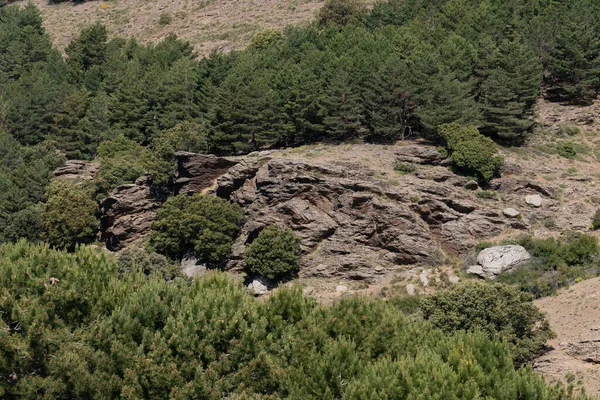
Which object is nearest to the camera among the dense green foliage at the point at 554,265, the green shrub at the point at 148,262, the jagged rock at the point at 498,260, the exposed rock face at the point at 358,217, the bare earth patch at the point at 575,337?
the bare earth patch at the point at 575,337

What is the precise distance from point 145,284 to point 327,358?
916 cm

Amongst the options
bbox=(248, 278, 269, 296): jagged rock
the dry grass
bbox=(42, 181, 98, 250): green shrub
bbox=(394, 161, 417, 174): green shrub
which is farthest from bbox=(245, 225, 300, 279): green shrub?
the dry grass

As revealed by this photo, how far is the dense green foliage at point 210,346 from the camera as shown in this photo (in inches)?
853

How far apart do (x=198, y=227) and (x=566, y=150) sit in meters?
36.2

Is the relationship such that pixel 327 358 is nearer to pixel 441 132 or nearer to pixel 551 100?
pixel 441 132

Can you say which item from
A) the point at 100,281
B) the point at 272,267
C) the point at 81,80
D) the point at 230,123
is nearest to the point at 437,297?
the point at 272,267

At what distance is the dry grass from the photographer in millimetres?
119688

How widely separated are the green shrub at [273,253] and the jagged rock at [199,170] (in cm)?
1115

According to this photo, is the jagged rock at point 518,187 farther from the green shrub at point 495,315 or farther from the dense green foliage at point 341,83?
the green shrub at point 495,315

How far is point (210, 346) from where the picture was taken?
24.9 metres

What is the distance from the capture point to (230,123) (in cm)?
6575

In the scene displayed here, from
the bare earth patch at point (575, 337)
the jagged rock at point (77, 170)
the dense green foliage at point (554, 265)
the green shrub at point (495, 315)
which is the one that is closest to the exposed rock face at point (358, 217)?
the dense green foliage at point (554, 265)

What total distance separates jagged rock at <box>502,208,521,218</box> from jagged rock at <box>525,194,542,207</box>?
177 centimetres

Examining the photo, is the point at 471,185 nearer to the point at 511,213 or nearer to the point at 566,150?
the point at 511,213
